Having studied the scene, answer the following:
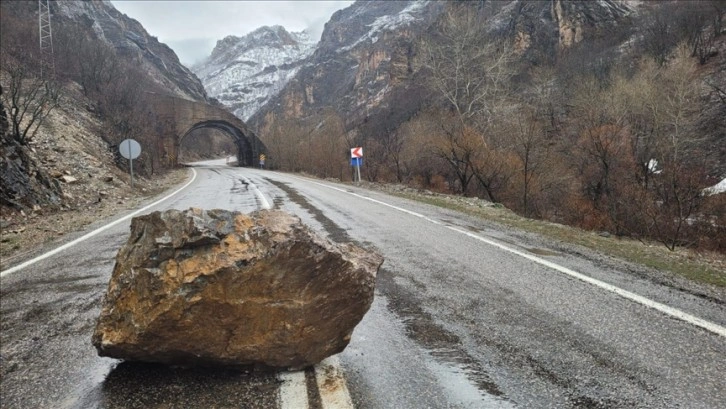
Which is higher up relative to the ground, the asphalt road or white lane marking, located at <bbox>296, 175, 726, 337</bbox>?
white lane marking, located at <bbox>296, 175, 726, 337</bbox>

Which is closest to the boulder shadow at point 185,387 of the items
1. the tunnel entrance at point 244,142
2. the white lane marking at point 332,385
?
the white lane marking at point 332,385

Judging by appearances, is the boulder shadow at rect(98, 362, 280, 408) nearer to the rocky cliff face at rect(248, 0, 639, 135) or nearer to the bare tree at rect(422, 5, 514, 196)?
the bare tree at rect(422, 5, 514, 196)

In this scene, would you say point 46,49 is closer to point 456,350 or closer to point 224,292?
point 224,292

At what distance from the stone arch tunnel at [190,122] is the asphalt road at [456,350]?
4609cm

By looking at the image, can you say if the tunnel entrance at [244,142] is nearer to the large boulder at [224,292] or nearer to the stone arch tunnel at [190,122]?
the stone arch tunnel at [190,122]

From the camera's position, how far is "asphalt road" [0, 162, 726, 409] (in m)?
2.42

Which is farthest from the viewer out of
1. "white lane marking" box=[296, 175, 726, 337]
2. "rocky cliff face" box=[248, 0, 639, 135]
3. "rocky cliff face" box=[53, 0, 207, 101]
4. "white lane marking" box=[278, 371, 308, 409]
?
"rocky cliff face" box=[53, 0, 207, 101]

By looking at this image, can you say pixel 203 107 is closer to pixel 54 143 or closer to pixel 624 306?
pixel 54 143

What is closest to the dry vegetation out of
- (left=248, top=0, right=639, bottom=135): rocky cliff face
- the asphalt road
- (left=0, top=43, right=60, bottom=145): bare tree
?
the asphalt road

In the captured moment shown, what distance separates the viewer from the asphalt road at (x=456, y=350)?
2.42m

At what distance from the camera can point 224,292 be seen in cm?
255

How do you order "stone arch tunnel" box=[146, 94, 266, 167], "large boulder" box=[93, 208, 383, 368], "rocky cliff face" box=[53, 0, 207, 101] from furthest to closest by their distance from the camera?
"rocky cliff face" box=[53, 0, 207, 101] → "stone arch tunnel" box=[146, 94, 266, 167] → "large boulder" box=[93, 208, 383, 368]

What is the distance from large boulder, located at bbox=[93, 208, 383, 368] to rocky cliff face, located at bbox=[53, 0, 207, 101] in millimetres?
68912

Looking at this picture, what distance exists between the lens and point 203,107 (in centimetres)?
5569
